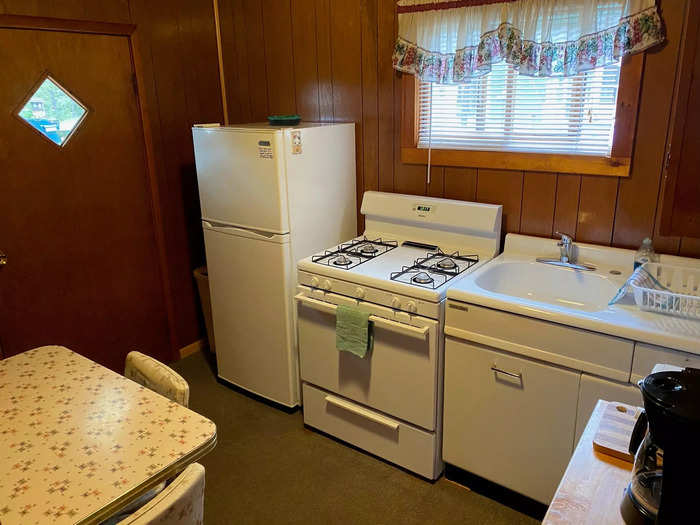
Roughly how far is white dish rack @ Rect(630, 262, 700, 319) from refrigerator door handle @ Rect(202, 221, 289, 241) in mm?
1551

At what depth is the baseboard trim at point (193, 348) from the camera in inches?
138

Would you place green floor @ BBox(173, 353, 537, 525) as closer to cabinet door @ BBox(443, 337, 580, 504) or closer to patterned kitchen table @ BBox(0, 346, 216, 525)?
cabinet door @ BBox(443, 337, 580, 504)

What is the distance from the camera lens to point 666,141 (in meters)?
2.07

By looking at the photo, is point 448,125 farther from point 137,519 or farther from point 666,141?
point 137,519

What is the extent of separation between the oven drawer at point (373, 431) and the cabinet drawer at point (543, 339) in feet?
1.82

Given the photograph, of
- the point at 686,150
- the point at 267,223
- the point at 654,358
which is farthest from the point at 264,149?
the point at 654,358

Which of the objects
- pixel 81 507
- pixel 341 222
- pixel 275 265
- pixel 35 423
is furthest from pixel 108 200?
pixel 81 507

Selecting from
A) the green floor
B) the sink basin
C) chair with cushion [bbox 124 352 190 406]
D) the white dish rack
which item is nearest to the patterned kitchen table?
chair with cushion [bbox 124 352 190 406]

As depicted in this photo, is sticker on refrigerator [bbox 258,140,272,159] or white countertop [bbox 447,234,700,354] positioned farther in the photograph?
sticker on refrigerator [bbox 258,140,272,159]

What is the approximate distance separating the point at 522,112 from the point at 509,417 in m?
1.33

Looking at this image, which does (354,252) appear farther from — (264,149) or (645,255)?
(645,255)

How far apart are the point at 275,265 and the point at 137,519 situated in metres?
1.67

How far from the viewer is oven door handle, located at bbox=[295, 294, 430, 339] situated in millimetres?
2135

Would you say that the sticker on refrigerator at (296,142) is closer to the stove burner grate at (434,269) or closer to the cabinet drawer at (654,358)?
the stove burner grate at (434,269)
